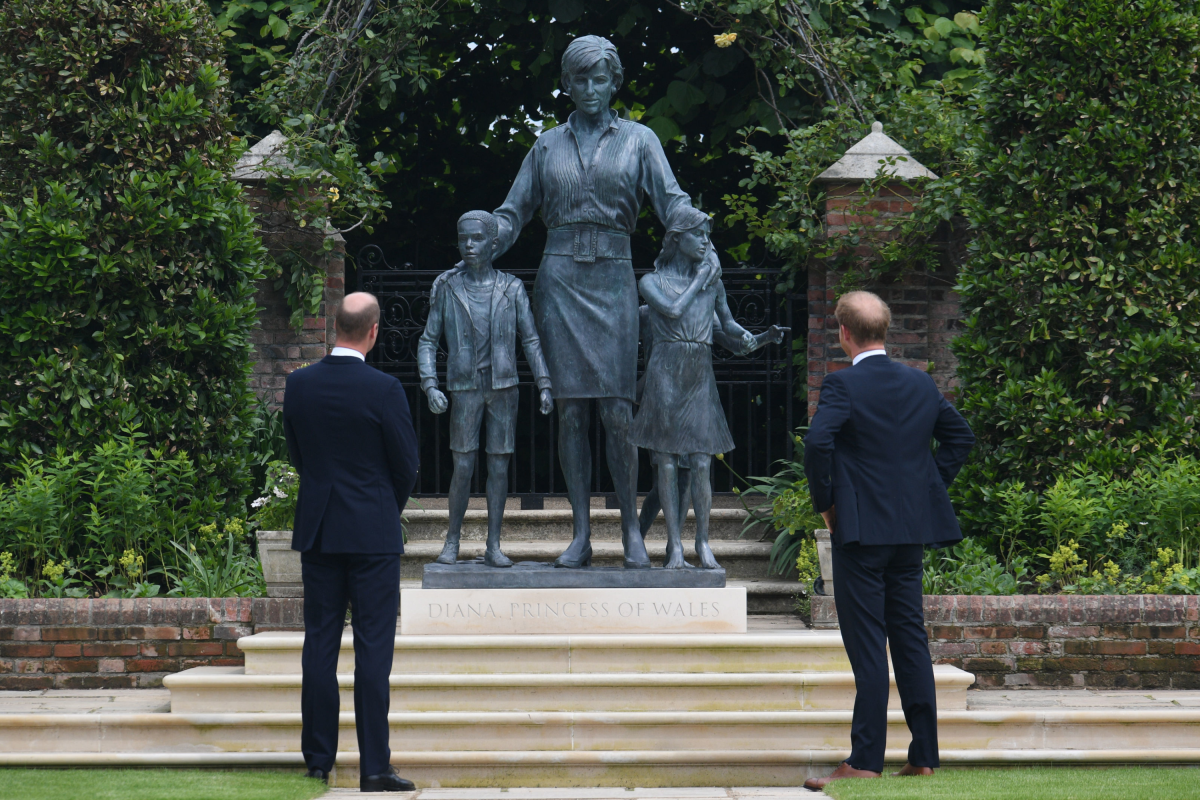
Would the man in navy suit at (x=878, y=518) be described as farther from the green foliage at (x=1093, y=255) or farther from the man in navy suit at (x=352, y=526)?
the green foliage at (x=1093, y=255)

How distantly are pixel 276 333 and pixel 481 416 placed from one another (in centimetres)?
279

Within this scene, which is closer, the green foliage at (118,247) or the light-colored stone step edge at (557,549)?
the green foliage at (118,247)

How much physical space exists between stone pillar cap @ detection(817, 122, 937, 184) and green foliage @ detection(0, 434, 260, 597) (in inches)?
164

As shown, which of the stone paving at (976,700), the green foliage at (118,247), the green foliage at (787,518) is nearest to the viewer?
the stone paving at (976,700)

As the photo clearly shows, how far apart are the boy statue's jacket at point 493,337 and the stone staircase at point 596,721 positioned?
1188mm

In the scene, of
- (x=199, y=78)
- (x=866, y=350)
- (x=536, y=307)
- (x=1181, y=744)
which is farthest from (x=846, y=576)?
(x=199, y=78)

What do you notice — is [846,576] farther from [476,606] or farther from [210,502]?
[210,502]

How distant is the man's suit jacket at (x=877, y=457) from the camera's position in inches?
161

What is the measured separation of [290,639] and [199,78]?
3.31m

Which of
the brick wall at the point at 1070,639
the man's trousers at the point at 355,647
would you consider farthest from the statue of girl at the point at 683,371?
the man's trousers at the point at 355,647

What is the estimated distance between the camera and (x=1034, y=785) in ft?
13.8

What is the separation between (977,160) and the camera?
22.9ft

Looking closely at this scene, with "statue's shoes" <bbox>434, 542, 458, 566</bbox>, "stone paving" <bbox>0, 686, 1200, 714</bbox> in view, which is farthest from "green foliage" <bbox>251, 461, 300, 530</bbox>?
"statue's shoes" <bbox>434, 542, 458, 566</bbox>

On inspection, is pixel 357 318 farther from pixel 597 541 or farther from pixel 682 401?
pixel 597 541
